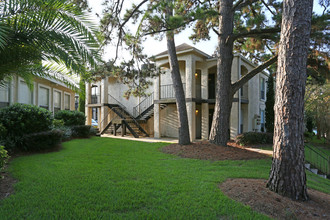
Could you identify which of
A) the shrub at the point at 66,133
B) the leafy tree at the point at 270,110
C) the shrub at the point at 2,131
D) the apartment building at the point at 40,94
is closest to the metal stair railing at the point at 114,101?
the apartment building at the point at 40,94

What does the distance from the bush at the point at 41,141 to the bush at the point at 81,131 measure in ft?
12.8

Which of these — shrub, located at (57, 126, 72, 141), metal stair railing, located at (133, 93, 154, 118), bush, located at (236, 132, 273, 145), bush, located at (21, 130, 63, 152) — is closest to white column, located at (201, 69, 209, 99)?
bush, located at (236, 132, 273, 145)

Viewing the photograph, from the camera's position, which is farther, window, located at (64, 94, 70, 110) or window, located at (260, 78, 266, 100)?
window, located at (260, 78, 266, 100)

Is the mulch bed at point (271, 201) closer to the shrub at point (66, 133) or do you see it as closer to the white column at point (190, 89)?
the shrub at point (66, 133)

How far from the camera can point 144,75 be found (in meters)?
11.1

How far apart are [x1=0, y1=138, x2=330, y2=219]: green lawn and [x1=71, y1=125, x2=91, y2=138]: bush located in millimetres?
6298

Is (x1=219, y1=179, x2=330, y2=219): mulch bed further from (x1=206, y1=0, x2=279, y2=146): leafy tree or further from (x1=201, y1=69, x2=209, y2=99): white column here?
(x1=201, y1=69, x2=209, y2=99): white column

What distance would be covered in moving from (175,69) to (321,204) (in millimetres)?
8022

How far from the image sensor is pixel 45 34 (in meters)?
4.06

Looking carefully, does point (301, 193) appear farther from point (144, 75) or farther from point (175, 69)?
point (144, 75)

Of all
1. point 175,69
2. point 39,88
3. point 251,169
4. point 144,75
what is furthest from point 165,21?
point 39,88

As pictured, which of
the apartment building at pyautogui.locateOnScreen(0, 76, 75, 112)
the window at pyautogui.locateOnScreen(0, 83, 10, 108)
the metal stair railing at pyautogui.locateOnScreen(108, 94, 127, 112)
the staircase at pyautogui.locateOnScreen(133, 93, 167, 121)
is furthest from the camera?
the metal stair railing at pyautogui.locateOnScreen(108, 94, 127, 112)

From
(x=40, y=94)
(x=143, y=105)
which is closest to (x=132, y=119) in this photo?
(x=143, y=105)

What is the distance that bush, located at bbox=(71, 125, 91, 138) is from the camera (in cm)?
1230
